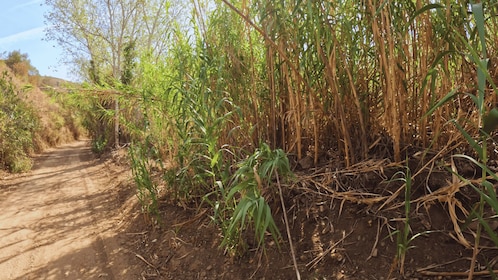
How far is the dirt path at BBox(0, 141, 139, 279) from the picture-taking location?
2615 mm

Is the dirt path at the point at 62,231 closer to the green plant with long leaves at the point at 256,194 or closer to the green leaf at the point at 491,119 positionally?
the green plant with long leaves at the point at 256,194

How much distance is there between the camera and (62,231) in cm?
355

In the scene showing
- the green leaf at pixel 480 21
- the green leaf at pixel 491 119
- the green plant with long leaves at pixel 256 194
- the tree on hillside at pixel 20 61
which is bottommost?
the green plant with long leaves at pixel 256 194

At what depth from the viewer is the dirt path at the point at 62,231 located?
262 centimetres

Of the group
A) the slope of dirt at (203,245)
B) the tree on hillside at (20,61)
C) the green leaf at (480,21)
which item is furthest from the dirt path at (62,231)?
the tree on hillside at (20,61)

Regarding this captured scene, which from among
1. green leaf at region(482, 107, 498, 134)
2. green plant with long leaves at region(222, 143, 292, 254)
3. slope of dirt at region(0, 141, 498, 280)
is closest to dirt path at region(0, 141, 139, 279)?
slope of dirt at region(0, 141, 498, 280)

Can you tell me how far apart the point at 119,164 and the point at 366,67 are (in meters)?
6.96

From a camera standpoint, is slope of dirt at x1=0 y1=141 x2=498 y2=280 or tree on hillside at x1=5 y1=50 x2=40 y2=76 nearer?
slope of dirt at x1=0 y1=141 x2=498 y2=280

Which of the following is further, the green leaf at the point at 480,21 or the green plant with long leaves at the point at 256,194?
the green plant with long leaves at the point at 256,194

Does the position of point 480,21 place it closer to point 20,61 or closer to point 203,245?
point 203,245

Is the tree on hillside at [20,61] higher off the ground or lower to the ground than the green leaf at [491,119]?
higher

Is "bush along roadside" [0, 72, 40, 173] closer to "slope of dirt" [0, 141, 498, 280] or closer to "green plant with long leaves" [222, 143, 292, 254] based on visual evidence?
"slope of dirt" [0, 141, 498, 280]

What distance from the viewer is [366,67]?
198cm

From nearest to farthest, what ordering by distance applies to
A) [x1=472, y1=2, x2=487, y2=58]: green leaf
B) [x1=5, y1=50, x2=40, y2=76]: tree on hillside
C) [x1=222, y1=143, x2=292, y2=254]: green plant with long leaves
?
[x1=472, y1=2, x2=487, y2=58]: green leaf → [x1=222, y1=143, x2=292, y2=254]: green plant with long leaves → [x1=5, y1=50, x2=40, y2=76]: tree on hillside
